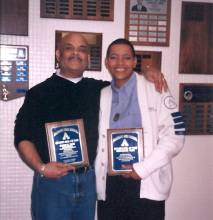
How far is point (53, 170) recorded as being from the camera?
5.42 feet

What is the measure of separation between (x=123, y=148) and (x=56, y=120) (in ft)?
1.28

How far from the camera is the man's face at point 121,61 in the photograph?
176 centimetres

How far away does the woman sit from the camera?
1.70 metres

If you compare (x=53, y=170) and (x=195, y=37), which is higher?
(x=195, y=37)

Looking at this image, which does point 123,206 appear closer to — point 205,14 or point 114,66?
point 114,66

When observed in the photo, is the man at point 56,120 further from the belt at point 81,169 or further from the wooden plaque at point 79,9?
the wooden plaque at point 79,9

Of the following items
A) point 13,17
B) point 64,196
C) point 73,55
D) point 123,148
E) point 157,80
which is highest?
point 13,17

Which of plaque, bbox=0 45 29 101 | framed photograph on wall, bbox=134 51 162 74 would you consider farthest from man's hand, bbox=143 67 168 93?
plaque, bbox=0 45 29 101

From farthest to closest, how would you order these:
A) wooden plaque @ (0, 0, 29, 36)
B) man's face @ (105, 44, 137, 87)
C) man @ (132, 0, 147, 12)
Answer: man @ (132, 0, 147, 12)
wooden plaque @ (0, 0, 29, 36)
man's face @ (105, 44, 137, 87)

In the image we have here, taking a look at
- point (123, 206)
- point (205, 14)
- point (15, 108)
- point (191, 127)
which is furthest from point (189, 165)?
point (15, 108)

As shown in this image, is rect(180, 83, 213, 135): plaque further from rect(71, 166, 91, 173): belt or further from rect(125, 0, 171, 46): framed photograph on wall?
rect(71, 166, 91, 173): belt

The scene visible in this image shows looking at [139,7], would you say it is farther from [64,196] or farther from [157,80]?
[64,196]

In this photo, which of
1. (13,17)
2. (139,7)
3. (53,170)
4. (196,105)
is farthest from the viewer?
(196,105)

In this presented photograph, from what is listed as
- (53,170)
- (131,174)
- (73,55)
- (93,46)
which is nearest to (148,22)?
(93,46)
